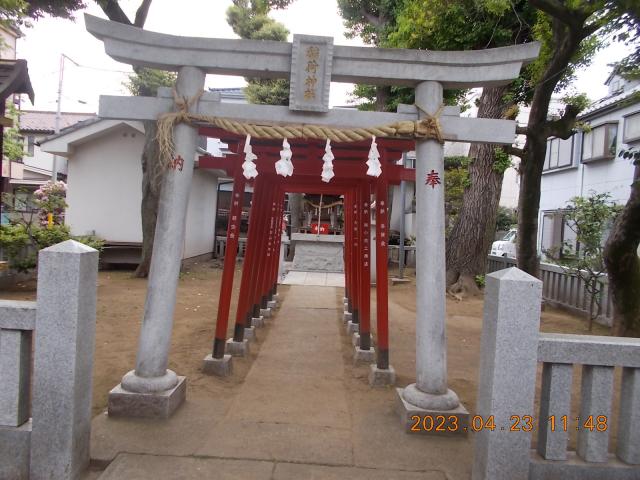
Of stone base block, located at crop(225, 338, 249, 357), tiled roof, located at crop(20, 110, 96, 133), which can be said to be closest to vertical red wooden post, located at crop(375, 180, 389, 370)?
stone base block, located at crop(225, 338, 249, 357)

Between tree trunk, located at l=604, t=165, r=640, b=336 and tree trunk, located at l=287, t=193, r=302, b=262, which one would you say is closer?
tree trunk, located at l=604, t=165, r=640, b=336

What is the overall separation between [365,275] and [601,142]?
41.6ft

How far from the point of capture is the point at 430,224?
4133mm

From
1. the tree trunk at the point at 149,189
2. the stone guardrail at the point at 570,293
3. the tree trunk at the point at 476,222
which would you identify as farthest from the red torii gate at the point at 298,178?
the tree trunk at the point at 476,222

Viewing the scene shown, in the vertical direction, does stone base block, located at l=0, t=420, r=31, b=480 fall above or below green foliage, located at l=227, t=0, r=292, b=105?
below

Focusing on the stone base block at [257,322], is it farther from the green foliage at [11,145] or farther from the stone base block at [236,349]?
the green foliage at [11,145]

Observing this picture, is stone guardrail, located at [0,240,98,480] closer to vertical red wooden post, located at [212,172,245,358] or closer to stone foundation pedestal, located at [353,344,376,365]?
vertical red wooden post, located at [212,172,245,358]

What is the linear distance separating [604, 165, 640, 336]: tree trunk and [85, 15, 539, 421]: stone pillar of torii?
3841mm

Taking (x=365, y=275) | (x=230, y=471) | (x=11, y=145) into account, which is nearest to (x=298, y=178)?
(x=365, y=275)

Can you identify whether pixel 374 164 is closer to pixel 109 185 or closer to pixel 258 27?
pixel 109 185

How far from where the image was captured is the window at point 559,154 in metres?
17.2

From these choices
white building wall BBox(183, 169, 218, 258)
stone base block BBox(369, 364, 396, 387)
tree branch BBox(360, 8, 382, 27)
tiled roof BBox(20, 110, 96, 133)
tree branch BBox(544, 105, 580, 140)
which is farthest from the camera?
tiled roof BBox(20, 110, 96, 133)

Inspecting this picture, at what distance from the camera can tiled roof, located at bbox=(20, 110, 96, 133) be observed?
91.5 feet

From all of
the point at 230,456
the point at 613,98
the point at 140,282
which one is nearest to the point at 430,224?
the point at 230,456
